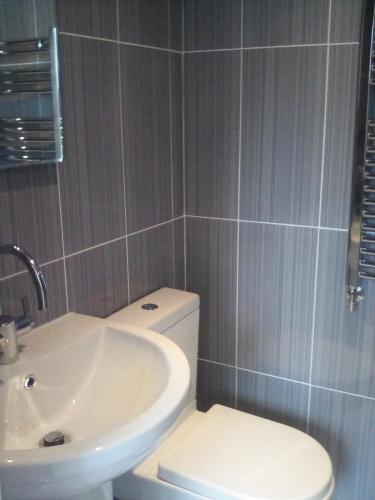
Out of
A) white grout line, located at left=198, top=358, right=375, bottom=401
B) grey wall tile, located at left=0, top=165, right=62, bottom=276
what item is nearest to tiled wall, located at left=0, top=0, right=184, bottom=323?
grey wall tile, located at left=0, top=165, right=62, bottom=276

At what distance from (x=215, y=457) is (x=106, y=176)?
2.87ft

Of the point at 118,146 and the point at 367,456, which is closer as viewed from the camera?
the point at 118,146

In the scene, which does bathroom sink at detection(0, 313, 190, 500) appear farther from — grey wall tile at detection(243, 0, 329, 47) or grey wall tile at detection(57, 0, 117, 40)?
grey wall tile at detection(243, 0, 329, 47)

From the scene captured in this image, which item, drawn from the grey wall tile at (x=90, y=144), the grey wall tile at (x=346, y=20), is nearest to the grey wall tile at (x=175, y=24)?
the grey wall tile at (x=90, y=144)

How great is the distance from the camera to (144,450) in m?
0.99

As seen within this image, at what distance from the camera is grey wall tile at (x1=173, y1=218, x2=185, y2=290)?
198cm

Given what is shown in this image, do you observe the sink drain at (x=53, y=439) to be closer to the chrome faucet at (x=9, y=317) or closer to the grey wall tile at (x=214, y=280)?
the chrome faucet at (x=9, y=317)

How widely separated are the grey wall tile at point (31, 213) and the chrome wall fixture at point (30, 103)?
1.4 inches

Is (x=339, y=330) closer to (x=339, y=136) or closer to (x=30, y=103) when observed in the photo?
(x=339, y=136)

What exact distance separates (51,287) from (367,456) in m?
1.24

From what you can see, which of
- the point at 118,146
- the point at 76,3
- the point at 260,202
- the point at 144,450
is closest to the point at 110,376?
the point at 144,450

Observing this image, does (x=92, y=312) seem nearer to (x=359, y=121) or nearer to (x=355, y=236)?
(x=355, y=236)

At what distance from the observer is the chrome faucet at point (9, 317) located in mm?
1127

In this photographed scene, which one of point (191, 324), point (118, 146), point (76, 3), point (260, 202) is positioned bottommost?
point (191, 324)
